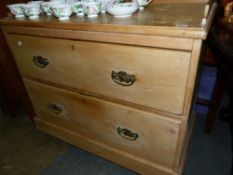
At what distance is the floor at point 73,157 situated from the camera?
100 cm

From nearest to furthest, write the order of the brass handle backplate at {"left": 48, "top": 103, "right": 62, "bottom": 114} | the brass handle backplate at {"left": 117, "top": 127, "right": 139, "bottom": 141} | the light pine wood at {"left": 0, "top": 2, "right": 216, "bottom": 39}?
the light pine wood at {"left": 0, "top": 2, "right": 216, "bottom": 39}
the brass handle backplate at {"left": 117, "top": 127, "right": 139, "bottom": 141}
the brass handle backplate at {"left": 48, "top": 103, "right": 62, "bottom": 114}

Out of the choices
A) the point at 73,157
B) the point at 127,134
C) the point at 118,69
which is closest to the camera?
the point at 118,69

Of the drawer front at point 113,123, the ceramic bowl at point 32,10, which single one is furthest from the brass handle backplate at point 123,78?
the ceramic bowl at point 32,10

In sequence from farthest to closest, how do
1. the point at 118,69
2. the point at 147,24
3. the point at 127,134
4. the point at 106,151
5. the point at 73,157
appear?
the point at 73,157 < the point at 106,151 < the point at 127,134 < the point at 118,69 < the point at 147,24

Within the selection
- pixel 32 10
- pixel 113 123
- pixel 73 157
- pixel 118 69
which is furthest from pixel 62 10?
pixel 73 157

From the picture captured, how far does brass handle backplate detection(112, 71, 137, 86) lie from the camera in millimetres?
656

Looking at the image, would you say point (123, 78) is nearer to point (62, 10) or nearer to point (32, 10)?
point (62, 10)

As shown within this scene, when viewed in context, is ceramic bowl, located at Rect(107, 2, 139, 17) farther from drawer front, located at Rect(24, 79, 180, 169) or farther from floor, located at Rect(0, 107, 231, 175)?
floor, located at Rect(0, 107, 231, 175)

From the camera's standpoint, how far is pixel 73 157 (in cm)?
111

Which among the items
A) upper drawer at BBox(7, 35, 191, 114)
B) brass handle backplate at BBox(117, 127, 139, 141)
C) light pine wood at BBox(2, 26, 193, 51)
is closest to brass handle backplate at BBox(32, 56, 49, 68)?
upper drawer at BBox(7, 35, 191, 114)

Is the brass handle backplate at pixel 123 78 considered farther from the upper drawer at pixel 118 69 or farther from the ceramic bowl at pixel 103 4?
the ceramic bowl at pixel 103 4

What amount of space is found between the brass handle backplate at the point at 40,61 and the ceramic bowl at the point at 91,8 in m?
0.29

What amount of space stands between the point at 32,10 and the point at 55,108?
1.58 ft

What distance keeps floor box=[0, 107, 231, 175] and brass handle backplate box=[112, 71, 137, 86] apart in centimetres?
56
